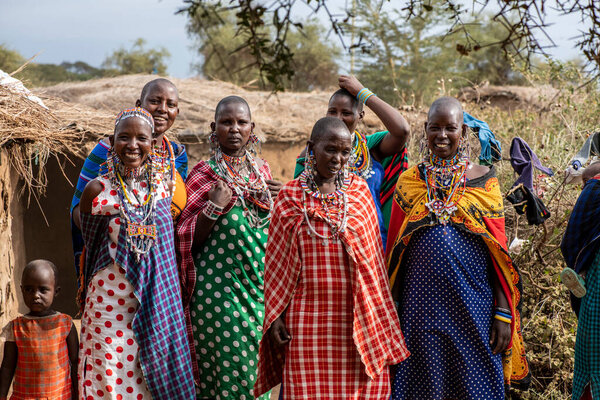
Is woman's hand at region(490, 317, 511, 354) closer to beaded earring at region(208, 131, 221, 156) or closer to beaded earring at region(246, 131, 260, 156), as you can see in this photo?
beaded earring at region(246, 131, 260, 156)

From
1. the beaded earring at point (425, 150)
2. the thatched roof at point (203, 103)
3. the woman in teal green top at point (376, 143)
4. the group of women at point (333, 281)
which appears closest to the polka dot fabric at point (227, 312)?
the group of women at point (333, 281)

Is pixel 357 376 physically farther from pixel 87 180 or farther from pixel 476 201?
pixel 87 180

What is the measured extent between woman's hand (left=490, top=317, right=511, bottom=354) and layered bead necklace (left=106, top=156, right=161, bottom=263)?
190cm

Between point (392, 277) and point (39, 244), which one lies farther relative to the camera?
point (39, 244)

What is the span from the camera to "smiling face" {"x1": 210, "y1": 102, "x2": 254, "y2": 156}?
4.08 meters

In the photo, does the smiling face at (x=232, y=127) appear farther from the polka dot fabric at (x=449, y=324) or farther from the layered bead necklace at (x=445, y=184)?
the polka dot fabric at (x=449, y=324)

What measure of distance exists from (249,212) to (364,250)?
923mm

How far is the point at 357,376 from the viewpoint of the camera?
3424 mm

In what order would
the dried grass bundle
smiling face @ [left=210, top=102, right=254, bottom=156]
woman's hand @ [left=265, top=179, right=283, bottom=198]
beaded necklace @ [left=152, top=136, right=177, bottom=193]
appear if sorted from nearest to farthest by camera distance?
beaded necklace @ [left=152, top=136, right=177, bottom=193]
smiling face @ [left=210, top=102, right=254, bottom=156]
woman's hand @ [left=265, top=179, right=283, bottom=198]
the dried grass bundle

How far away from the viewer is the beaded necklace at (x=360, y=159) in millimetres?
4145

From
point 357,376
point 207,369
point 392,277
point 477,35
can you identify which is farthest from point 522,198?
point 477,35

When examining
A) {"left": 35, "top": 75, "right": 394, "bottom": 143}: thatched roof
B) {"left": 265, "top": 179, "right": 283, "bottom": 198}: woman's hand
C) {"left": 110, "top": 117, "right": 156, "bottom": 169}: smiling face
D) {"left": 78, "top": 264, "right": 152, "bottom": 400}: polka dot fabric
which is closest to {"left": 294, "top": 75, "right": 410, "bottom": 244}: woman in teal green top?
{"left": 265, "top": 179, "right": 283, "bottom": 198}: woman's hand

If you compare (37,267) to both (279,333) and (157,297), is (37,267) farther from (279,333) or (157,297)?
(279,333)

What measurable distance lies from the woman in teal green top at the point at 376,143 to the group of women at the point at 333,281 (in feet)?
1.37
